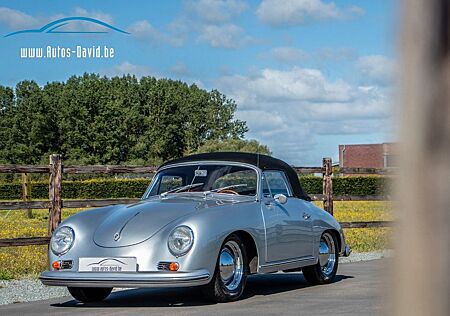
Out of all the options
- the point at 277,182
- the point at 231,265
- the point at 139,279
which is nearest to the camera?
the point at 139,279

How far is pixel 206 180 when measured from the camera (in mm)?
10148

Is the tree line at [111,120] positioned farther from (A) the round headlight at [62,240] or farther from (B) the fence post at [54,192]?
(A) the round headlight at [62,240]

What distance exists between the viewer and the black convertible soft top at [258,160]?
1030 cm

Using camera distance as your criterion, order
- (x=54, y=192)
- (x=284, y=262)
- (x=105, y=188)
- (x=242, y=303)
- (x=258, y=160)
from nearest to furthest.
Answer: (x=242, y=303) → (x=284, y=262) → (x=258, y=160) → (x=54, y=192) → (x=105, y=188)

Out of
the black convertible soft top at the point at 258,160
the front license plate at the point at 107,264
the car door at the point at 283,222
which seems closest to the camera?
the front license plate at the point at 107,264

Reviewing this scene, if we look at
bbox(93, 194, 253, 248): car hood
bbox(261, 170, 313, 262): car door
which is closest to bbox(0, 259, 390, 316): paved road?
bbox(261, 170, 313, 262): car door

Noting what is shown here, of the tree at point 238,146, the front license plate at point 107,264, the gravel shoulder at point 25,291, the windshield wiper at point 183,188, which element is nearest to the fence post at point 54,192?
the gravel shoulder at point 25,291

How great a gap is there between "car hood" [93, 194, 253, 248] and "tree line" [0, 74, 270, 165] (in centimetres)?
7308

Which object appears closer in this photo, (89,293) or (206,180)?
(89,293)

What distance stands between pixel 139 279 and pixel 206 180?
83.8 inches

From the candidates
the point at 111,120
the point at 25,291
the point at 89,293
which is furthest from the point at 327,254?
the point at 111,120

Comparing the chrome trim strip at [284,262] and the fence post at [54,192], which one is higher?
the fence post at [54,192]

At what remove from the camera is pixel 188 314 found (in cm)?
802

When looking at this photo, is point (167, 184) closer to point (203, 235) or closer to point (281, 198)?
point (281, 198)
